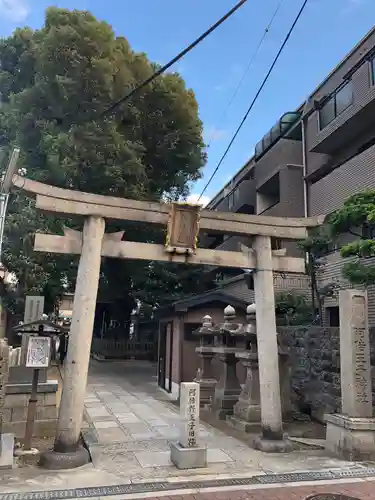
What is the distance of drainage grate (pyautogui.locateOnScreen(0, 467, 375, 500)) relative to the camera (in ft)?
17.8

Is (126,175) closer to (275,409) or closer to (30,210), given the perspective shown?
(30,210)

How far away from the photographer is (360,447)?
7.30 metres

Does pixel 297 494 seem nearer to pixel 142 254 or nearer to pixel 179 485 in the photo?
pixel 179 485

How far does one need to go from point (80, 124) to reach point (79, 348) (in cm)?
1293

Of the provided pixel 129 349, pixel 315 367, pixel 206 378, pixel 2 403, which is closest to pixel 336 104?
pixel 315 367

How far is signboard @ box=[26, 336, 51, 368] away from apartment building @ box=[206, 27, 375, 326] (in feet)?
28.2

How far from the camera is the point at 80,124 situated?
1767 cm

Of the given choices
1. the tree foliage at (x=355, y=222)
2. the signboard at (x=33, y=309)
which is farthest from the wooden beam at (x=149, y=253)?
the signboard at (x=33, y=309)

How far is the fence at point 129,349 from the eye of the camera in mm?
29922

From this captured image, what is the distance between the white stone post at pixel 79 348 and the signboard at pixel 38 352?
63 centimetres

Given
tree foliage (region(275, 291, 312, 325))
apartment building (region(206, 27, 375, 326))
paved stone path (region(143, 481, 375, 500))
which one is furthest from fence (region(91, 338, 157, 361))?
paved stone path (region(143, 481, 375, 500))

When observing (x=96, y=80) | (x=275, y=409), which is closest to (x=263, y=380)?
(x=275, y=409)

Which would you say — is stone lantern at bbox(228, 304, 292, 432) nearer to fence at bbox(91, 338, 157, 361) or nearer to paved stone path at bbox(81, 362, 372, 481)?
paved stone path at bbox(81, 362, 372, 481)

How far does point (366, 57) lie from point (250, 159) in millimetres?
11250
